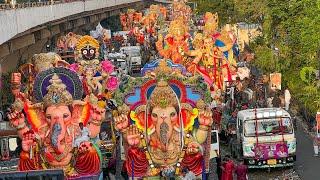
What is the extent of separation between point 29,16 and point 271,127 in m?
15.7

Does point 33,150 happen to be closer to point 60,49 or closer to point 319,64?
point 319,64

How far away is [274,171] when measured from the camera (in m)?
22.3

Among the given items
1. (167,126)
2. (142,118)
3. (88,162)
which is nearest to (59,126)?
(88,162)

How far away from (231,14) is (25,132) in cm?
4152

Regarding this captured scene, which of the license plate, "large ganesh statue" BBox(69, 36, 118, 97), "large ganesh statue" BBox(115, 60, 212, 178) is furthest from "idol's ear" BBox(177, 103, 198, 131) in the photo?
"large ganesh statue" BBox(69, 36, 118, 97)

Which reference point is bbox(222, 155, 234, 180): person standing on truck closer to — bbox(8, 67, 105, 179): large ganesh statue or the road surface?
the road surface

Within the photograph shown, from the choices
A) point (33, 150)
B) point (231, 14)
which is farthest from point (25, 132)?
point (231, 14)

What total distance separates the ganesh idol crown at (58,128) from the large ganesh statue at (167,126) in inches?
35.7

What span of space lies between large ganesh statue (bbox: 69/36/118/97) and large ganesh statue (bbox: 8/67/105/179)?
7.22 metres

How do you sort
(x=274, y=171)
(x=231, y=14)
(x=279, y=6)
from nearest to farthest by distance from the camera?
(x=274, y=171) → (x=279, y=6) → (x=231, y=14)

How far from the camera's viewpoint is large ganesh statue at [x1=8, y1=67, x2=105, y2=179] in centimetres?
1844

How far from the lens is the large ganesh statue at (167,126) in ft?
60.4

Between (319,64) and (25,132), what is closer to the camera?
(25,132)

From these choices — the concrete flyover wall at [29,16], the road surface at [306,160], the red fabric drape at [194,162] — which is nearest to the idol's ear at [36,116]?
the red fabric drape at [194,162]
